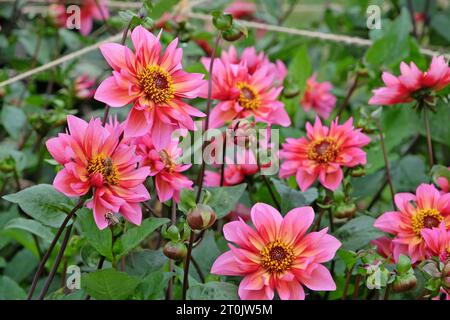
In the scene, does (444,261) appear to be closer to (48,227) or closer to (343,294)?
(343,294)

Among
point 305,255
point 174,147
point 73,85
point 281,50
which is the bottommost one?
point 305,255

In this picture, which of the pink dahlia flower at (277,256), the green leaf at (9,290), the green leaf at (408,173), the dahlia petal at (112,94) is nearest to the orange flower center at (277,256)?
the pink dahlia flower at (277,256)

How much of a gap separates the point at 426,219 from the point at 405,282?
0.36ft

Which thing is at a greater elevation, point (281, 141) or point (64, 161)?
point (281, 141)

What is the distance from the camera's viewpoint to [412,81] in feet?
3.28

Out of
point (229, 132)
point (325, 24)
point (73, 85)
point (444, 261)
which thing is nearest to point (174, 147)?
point (229, 132)

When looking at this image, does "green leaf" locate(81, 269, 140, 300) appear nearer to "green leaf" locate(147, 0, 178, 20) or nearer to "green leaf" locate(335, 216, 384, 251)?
"green leaf" locate(335, 216, 384, 251)

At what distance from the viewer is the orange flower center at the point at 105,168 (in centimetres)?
79

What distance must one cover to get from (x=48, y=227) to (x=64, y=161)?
0.67 ft

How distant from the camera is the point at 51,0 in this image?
160 centimetres

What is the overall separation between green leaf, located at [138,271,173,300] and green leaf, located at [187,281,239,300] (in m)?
0.03

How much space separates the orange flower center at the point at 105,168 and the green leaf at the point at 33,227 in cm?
18

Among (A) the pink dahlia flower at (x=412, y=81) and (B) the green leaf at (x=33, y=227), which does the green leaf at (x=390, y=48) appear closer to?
(A) the pink dahlia flower at (x=412, y=81)

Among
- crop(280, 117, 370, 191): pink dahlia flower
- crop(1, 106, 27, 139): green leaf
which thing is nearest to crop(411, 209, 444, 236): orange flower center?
crop(280, 117, 370, 191): pink dahlia flower
